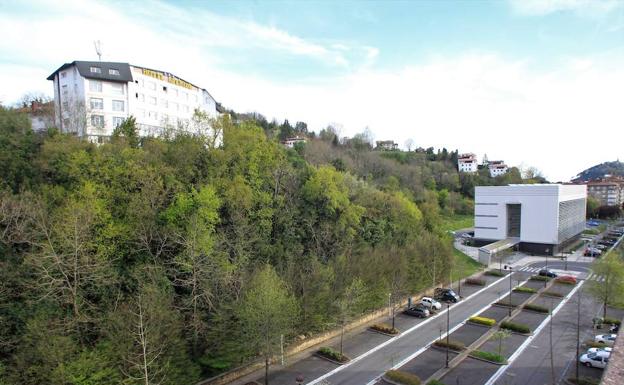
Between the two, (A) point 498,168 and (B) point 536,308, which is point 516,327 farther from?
(A) point 498,168

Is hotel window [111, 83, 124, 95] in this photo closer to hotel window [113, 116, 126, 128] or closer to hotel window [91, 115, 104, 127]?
hotel window [113, 116, 126, 128]

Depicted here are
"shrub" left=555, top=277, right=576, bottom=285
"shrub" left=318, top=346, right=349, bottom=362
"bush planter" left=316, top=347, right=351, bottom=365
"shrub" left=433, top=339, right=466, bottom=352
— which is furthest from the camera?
"shrub" left=555, top=277, right=576, bottom=285

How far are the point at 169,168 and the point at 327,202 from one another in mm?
15210

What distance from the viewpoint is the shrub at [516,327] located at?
28.2 m

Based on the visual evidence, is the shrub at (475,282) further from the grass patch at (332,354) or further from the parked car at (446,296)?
the grass patch at (332,354)

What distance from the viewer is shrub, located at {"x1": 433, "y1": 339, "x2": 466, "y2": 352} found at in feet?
83.5

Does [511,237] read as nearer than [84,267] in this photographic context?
No

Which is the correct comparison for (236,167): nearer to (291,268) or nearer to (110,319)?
(291,268)

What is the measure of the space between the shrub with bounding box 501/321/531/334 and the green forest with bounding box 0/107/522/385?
8123 mm

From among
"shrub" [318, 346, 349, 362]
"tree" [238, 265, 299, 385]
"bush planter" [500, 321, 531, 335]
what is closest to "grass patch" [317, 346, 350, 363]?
"shrub" [318, 346, 349, 362]

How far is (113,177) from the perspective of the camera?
81.5 feet

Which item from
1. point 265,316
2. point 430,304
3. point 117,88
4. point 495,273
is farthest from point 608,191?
point 117,88

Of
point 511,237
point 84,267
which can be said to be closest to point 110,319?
point 84,267

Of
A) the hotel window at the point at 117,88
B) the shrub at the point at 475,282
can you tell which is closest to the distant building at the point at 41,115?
the hotel window at the point at 117,88
